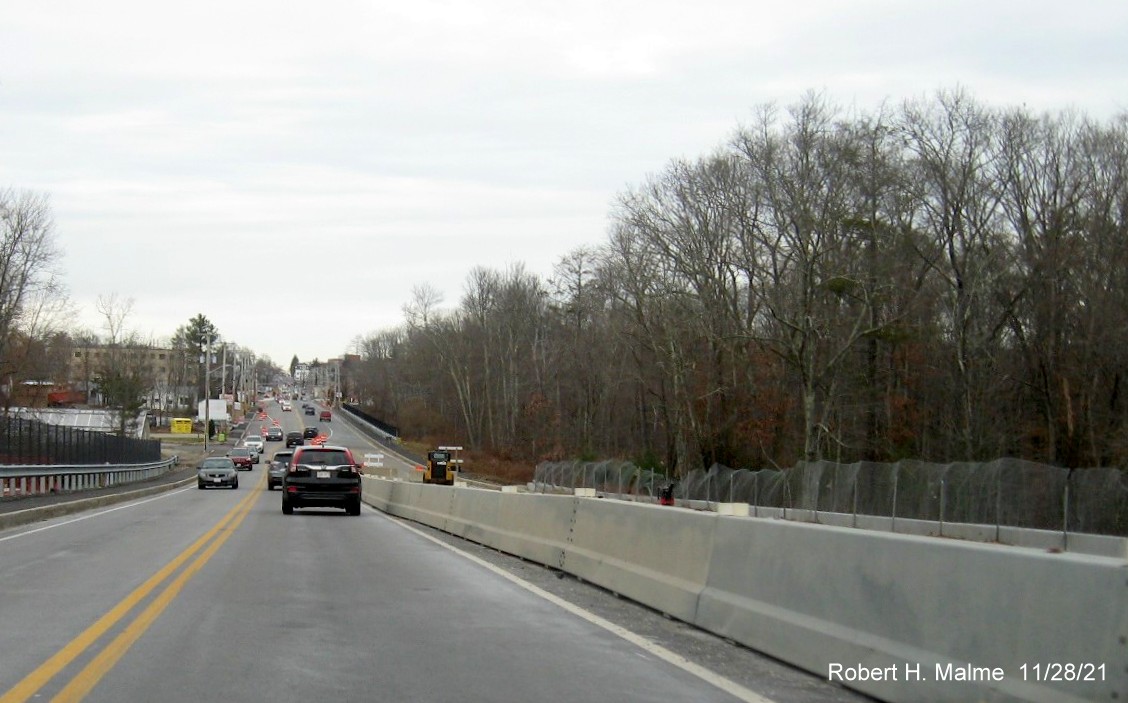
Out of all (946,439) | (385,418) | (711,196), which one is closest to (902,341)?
(946,439)

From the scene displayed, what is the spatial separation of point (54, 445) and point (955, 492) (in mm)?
30404

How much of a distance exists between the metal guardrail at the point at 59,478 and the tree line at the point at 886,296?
27433 mm

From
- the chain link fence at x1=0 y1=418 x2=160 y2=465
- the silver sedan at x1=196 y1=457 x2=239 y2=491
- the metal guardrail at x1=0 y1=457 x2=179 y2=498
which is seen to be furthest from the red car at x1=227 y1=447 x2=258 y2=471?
the silver sedan at x1=196 y1=457 x2=239 y2=491

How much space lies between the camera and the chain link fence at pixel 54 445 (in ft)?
120

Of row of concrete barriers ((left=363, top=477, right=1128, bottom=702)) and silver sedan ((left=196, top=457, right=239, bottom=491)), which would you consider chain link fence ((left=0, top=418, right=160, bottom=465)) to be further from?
row of concrete barriers ((left=363, top=477, right=1128, bottom=702))

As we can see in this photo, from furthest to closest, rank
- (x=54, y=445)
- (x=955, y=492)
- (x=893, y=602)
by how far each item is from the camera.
→ 1. (x=54, y=445)
2. (x=955, y=492)
3. (x=893, y=602)

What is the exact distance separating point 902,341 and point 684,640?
4924cm

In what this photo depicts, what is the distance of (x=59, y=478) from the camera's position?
1636 inches

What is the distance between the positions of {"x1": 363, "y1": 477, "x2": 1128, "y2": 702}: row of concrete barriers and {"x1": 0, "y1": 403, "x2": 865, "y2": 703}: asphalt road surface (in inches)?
10.8

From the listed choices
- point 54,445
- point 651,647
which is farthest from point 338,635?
point 54,445

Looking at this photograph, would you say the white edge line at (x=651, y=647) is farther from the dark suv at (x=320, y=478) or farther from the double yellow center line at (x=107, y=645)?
the dark suv at (x=320, y=478)

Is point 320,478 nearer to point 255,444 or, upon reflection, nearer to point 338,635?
point 338,635

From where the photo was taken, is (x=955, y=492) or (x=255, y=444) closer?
(x=955, y=492)

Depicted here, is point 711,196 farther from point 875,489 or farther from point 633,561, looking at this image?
point 633,561
